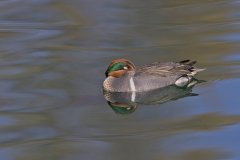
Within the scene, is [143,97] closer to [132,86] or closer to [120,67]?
[132,86]

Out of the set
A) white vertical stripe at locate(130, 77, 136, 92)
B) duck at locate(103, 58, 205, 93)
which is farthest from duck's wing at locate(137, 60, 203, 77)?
white vertical stripe at locate(130, 77, 136, 92)

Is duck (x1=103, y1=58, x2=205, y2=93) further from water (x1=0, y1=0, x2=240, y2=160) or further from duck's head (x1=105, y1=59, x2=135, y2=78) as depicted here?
water (x1=0, y1=0, x2=240, y2=160)

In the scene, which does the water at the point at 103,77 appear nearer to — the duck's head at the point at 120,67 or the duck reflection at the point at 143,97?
the duck reflection at the point at 143,97

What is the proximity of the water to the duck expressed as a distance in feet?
0.51

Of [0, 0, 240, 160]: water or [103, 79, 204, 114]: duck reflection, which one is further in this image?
[103, 79, 204, 114]: duck reflection

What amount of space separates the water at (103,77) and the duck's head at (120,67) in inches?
8.3

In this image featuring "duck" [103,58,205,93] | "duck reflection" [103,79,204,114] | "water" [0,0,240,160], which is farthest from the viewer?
"duck" [103,58,205,93]

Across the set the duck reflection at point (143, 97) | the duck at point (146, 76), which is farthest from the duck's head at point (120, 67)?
the duck reflection at point (143, 97)

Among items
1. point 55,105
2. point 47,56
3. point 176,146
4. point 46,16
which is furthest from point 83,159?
point 46,16

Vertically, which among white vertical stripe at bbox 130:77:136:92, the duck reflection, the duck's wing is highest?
the duck's wing

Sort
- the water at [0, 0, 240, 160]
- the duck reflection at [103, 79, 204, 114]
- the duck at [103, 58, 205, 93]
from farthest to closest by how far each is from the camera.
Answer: the duck at [103, 58, 205, 93], the duck reflection at [103, 79, 204, 114], the water at [0, 0, 240, 160]

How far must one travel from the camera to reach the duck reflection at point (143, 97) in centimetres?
697

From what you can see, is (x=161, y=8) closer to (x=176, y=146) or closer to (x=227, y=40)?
(x=227, y=40)

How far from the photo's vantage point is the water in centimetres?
601
